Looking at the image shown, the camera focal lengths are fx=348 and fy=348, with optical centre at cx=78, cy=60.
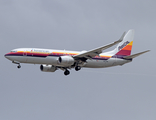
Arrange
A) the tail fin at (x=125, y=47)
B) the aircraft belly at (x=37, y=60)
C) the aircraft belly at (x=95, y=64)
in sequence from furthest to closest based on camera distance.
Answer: the tail fin at (x=125, y=47) → the aircraft belly at (x=95, y=64) → the aircraft belly at (x=37, y=60)

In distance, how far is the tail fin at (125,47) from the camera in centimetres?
6870

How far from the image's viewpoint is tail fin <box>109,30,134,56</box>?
68.7m

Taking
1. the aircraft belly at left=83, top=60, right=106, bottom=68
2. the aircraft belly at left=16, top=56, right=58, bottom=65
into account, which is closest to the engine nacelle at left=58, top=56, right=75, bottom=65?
the aircraft belly at left=16, top=56, right=58, bottom=65

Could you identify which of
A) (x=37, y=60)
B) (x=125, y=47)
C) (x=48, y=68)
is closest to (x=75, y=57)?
(x=37, y=60)

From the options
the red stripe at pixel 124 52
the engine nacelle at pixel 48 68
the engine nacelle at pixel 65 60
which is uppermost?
the red stripe at pixel 124 52

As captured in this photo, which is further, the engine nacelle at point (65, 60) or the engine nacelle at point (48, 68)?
the engine nacelle at point (48, 68)

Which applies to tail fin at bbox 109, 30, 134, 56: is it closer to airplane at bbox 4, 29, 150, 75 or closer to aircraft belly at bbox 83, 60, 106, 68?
airplane at bbox 4, 29, 150, 75

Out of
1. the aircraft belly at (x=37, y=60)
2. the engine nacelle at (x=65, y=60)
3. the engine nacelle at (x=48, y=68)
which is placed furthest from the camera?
the engine nacelle at (x=48, y=68)

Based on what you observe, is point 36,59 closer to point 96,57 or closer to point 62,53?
point 62,53

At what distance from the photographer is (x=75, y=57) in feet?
203

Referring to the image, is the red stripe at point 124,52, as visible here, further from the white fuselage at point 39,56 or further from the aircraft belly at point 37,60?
the aircraft belly at point 37,60

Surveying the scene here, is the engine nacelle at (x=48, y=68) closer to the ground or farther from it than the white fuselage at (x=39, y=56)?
closer to the ground

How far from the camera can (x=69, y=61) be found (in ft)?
199

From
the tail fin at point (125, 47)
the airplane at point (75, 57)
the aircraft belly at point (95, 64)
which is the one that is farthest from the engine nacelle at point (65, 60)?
the tail fin at point (125, 47)
